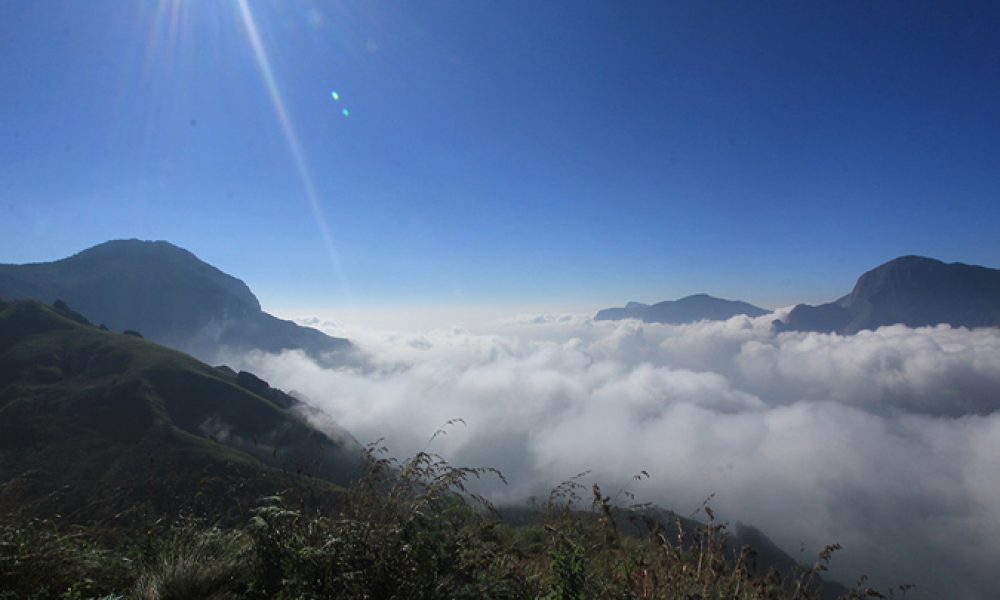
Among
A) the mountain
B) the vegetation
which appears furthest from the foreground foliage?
the mountain

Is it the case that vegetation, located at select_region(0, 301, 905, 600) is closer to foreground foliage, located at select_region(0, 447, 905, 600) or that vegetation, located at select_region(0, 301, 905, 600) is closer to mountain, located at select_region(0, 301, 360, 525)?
foreground foliage, located at select_region(0, 447, 905, 600)

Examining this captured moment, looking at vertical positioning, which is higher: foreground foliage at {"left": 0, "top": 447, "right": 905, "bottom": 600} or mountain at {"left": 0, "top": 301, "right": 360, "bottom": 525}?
foreground foliage at {"left": 0, "top": 447, "right": 905, "bottom": 600}

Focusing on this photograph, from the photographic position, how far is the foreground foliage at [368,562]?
3.22 meters

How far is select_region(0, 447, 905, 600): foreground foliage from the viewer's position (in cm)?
322

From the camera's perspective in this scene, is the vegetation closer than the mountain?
Yes

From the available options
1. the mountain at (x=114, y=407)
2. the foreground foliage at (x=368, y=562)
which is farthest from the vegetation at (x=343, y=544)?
the mountain at (x=114, y=407)

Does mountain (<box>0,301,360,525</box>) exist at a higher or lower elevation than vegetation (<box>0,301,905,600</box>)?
lower

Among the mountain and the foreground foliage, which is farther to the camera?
the mountain

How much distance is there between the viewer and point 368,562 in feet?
10.9

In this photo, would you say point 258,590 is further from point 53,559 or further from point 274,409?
point 274,409

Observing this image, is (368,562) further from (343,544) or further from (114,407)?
(114,407)

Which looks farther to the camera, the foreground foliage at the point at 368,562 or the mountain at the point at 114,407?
the mountain at the point at 114,407

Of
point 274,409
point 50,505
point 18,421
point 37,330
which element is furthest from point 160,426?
point 50,505

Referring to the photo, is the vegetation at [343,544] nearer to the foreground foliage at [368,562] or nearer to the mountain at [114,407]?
the foreground foliage at [368,562]
